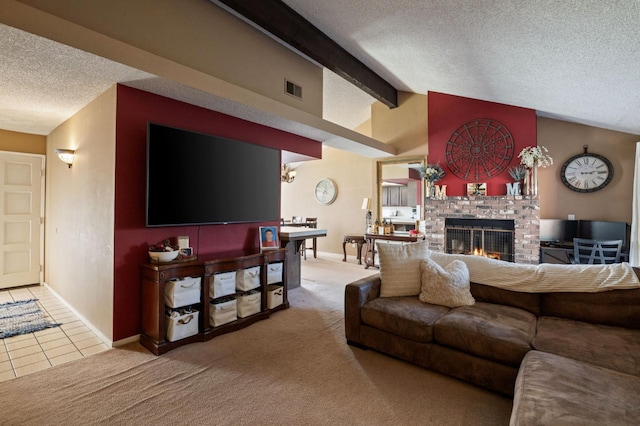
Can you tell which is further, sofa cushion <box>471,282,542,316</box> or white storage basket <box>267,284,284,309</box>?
white storage basket <box>267,284,284,309</box>

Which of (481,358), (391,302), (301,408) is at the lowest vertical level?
(301,408)

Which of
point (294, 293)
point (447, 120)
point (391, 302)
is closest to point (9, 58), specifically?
point (391, 302)

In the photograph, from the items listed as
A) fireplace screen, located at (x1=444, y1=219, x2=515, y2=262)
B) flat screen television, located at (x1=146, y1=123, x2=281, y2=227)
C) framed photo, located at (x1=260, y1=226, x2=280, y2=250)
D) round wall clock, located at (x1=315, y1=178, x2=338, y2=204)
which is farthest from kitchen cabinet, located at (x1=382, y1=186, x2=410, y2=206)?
framed photo, located at (x1=260, y1=226, x2=280, y2=250)

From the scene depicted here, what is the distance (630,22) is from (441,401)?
2913 mm

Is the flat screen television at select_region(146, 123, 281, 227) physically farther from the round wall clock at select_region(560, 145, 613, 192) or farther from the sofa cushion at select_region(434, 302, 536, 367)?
the round wall clock at select_region(560, 145, 613, 192)

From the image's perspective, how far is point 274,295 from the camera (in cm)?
376

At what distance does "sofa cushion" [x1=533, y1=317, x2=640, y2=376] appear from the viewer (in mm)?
1770

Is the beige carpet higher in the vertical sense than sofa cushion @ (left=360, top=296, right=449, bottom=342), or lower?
lower

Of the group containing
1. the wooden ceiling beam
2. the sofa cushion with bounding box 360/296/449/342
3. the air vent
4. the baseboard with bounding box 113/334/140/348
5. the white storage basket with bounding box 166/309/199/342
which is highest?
the wooden ceiling beam

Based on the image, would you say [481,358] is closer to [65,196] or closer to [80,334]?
[80,334]

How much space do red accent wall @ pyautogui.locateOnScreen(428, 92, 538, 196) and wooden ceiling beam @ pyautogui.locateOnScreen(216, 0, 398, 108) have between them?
5.63 feet

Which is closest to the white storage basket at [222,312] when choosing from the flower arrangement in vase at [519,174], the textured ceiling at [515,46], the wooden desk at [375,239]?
the textured ceiling at [515,46]

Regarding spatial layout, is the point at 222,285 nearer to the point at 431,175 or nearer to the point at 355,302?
the point at 355,302

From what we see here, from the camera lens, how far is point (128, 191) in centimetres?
293
